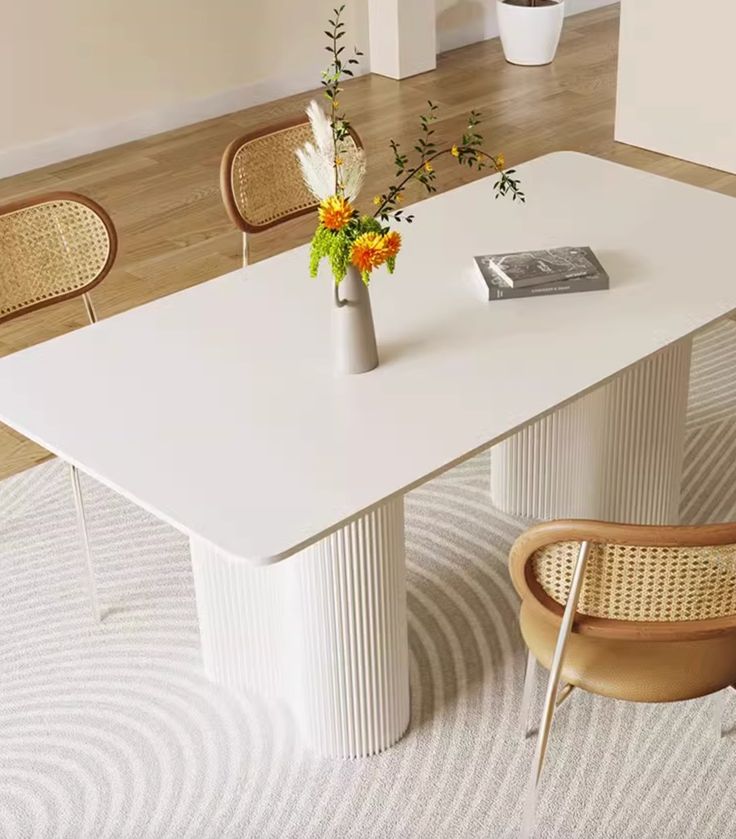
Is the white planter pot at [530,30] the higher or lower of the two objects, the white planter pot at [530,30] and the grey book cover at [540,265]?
the lower

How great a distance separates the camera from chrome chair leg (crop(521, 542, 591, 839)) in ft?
6.30

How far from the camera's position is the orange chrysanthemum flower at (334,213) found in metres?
2.16

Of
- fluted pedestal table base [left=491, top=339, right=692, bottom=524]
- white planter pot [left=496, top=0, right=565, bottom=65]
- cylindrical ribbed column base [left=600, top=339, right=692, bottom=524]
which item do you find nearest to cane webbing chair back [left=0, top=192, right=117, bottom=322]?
fluted pedestal table base [left=491, top=339, right=692, bottom=524]

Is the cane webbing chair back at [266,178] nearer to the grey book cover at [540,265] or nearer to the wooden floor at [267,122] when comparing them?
the grey book cover at [540,265]

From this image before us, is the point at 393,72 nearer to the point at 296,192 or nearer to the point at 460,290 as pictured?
the point at 296,192

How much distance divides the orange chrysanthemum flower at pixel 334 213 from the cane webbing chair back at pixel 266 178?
1000mm

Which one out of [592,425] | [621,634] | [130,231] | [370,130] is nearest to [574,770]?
[621,634]

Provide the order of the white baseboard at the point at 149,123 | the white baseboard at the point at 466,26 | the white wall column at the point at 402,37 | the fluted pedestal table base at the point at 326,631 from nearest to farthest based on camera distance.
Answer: the fluted pedestal table base at the point at 326,631, the white baseboard at the point at 149,123, the white wall column at the point at 402,37, the white baseboard at the point at 466,26

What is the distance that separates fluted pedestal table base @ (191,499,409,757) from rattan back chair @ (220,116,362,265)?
0.95 metres

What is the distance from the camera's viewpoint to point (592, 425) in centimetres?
292

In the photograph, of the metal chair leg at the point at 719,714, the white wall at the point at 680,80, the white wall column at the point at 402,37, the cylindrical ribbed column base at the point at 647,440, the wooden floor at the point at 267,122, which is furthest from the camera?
the white wall column at the point at 402,37

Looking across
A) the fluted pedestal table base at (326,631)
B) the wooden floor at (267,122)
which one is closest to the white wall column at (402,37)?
the wooden floor at (267,122)

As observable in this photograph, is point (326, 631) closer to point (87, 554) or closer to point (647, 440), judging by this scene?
point (87, 554)

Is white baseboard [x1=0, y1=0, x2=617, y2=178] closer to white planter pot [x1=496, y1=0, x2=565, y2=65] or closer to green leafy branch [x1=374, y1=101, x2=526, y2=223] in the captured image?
white planter pot [x1=496, y1=0, x2=565, y2=65]
